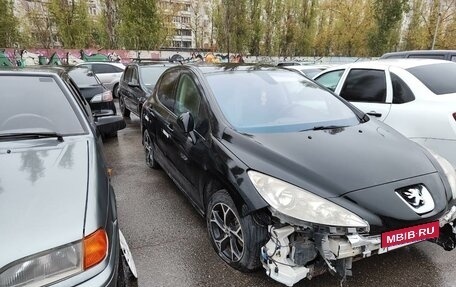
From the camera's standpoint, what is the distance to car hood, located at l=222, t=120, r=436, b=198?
2.11m

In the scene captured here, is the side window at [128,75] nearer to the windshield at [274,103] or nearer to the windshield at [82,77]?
the windshield at [82,77]

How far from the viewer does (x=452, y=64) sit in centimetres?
463

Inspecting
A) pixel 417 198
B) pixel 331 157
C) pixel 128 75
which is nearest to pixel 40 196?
pixel 331 157

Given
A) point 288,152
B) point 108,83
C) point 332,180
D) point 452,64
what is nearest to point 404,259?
point 332,180

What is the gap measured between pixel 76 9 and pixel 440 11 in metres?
28.9

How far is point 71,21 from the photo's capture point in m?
24.1

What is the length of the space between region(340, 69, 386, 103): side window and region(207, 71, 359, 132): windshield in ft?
4.01

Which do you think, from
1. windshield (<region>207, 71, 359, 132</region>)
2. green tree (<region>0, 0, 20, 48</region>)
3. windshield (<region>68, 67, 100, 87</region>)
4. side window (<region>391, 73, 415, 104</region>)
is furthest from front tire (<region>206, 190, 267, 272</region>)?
green tree (<region>0, 0, 20, 48</region>)

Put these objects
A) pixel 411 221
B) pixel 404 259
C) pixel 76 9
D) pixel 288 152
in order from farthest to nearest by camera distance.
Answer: pixel 76 9
pixel 404 259
pixel 288 152
pixel 411 221

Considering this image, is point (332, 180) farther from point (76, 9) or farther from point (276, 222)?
point (76, 9)

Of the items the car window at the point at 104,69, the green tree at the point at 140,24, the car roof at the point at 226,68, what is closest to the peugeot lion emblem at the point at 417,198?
the car roof at the point at 226,68

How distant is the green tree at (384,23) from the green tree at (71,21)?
22350 millimetres

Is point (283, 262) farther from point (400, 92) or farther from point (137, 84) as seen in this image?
point (137, 84)

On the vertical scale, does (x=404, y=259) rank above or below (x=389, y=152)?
below
